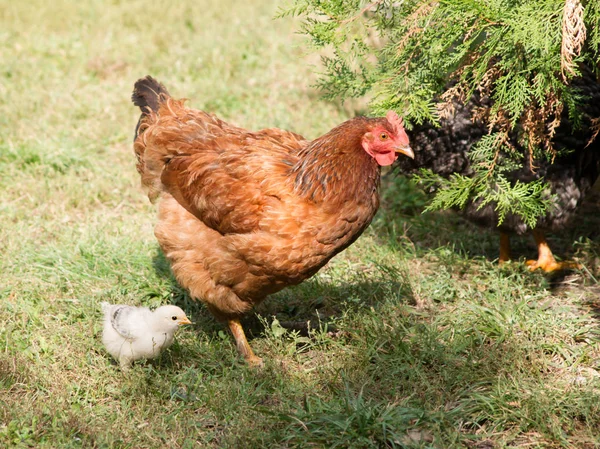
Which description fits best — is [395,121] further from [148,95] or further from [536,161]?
[148,95]

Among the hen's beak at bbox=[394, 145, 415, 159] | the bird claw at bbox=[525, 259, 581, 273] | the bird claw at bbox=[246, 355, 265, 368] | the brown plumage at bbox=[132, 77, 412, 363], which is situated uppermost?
the hen's beak at bbox=[394, 145, 415, 159]

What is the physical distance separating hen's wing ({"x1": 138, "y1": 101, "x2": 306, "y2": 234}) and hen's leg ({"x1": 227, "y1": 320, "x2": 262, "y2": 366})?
674 mm

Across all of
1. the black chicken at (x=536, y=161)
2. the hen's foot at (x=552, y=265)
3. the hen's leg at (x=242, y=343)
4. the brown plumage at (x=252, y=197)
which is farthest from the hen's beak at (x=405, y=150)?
the hen's foot at (x=552, y=265)

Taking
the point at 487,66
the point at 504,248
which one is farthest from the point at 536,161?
the point at 504,248

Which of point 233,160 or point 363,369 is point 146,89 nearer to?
point 233,160

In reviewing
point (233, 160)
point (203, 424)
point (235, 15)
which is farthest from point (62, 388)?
point (235, 15)

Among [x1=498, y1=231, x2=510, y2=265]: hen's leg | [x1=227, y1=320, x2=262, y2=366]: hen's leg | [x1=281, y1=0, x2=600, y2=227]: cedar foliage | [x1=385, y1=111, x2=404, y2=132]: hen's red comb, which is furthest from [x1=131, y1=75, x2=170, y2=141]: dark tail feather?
[x1=498, y1=231, x2=510, y2=265]: hen's leg

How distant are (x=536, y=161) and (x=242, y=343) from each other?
228cm

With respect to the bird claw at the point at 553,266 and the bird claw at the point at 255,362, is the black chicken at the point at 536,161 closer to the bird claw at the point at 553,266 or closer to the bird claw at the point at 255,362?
the bird claw at the point at 553,266

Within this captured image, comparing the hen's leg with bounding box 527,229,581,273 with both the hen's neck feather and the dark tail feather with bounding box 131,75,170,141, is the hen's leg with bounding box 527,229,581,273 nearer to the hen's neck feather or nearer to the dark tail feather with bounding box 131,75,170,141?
the hen's neck feather

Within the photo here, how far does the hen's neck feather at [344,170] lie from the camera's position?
379cm

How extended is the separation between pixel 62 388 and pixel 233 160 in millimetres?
1671

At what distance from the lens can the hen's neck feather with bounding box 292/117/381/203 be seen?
12.4ft

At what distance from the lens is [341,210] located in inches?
149
